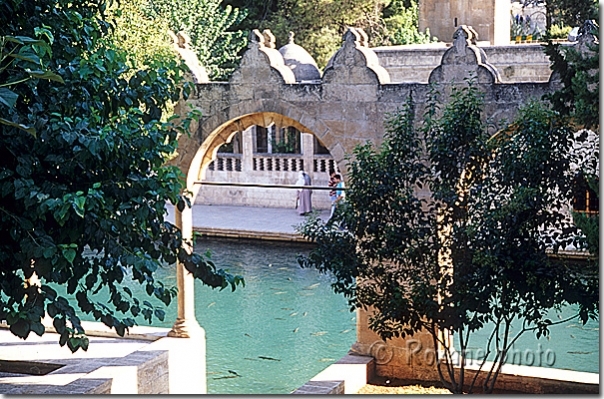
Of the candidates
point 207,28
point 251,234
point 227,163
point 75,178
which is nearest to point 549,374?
point 75,178

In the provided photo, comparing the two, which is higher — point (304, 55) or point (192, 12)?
point (192, 12)

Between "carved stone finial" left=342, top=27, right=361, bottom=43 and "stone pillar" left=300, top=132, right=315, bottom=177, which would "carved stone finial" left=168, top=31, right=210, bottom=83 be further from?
"stone pillar" left=300, top=132, right=315, bottom=177

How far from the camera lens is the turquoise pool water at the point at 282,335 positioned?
10078 millimetres

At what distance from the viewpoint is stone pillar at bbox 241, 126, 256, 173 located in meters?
20.6

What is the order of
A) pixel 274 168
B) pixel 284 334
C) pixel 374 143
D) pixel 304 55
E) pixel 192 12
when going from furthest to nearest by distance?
pixel 274 168
pixel 192 12
pixel 284 334
pixel 304 55
pixel 374 143

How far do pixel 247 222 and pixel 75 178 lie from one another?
13.1 m

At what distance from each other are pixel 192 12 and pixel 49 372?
1152 centimetres

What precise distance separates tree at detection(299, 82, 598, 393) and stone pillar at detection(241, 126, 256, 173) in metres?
13.0

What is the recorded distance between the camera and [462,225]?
287 inches

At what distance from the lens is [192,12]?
18.9 m

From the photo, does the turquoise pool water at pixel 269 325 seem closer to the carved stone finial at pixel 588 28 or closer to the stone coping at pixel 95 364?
the stone coping at pixel 95 364

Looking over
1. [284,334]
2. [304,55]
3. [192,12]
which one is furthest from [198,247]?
[304,55]

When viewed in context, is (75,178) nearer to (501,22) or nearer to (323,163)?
(501,22)

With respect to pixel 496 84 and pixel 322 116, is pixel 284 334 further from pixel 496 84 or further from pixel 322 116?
pixel 496 84
